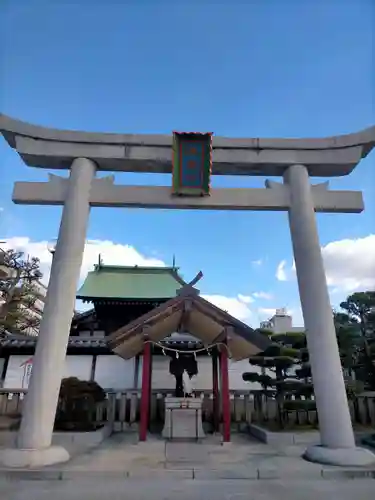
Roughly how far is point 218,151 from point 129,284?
12.4 meters

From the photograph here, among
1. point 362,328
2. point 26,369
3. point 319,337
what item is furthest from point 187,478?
point 26,369

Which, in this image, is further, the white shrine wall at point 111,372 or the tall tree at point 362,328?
Answer: the white shrine wall at point 111,372

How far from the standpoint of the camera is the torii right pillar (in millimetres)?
6012

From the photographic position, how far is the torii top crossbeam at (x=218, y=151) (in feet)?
25.7

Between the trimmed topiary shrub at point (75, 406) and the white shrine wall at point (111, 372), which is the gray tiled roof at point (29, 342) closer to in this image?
the white shrine wall at point (111, 372)

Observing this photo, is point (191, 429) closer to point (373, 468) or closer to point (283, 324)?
point (373, 468)

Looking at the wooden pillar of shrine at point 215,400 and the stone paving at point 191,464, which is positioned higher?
the wooden pillar of shrine at point 215,400

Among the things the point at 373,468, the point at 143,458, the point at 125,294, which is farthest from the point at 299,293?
the point at 125,294

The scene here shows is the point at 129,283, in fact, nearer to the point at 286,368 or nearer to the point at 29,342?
the point at 29,342

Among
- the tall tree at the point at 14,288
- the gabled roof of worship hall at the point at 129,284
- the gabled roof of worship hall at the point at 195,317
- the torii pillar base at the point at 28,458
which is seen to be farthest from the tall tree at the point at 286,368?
the tall tree at the point at 14,288

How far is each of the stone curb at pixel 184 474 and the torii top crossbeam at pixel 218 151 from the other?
20.1 ft

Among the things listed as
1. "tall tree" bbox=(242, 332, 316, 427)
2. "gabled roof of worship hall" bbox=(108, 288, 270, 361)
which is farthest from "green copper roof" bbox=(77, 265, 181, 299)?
"gabled roof of worship hall" bbox=(108, 288, 270, 361)

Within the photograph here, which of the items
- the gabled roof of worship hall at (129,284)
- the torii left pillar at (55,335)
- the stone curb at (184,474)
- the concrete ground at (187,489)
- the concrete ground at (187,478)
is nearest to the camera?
→ the concrete ground at (187,489)

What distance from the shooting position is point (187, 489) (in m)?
4.49
